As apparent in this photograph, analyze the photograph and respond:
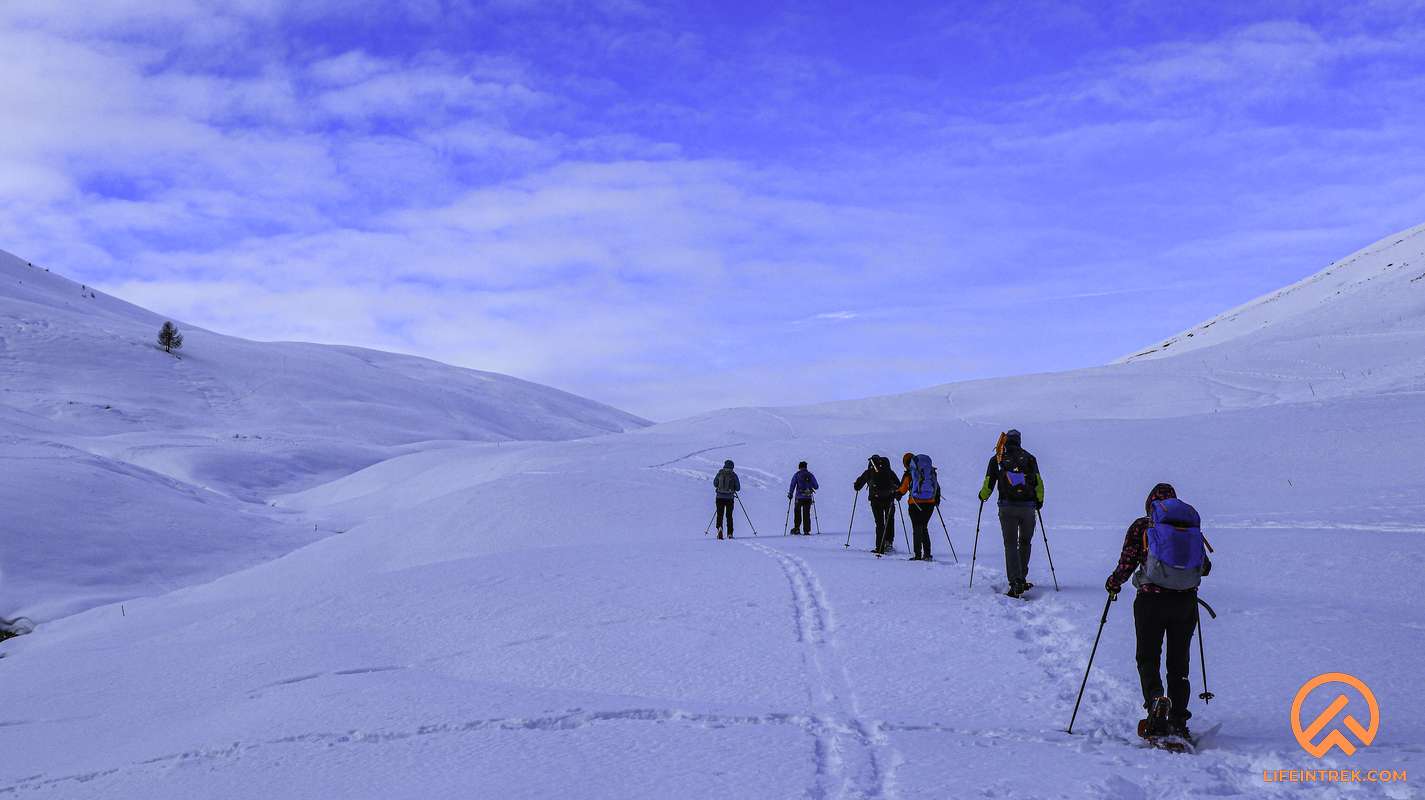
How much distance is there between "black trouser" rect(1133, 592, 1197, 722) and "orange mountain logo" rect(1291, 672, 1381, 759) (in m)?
0.75

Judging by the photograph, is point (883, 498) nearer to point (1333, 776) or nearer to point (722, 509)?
point (722, 509)

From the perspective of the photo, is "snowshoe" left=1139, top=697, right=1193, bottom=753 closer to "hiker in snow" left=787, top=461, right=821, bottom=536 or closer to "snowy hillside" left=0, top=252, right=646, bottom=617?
"hiker in snow" left=787, top=461, right=821, bottom=536

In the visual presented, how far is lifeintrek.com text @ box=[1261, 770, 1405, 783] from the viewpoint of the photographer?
520 cm

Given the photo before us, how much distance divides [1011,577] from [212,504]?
24.0 metres

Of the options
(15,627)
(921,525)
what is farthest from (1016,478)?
(15,627)

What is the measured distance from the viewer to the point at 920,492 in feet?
42.8

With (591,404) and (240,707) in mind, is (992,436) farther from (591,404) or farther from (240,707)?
(591,404)

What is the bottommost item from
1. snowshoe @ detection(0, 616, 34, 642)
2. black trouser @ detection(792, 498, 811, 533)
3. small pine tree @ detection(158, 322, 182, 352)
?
snowshoe @ detection(0, 616, 34, 642)

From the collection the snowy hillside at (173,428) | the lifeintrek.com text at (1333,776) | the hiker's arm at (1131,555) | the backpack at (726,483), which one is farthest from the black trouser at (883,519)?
the snowy hillside at (173,428)

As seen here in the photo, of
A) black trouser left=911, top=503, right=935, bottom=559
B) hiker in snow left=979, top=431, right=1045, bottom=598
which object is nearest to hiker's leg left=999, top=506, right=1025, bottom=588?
hiker in snow left=979, top=431, right=1045, bottom=598

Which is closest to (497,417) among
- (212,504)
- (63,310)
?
(63,310)

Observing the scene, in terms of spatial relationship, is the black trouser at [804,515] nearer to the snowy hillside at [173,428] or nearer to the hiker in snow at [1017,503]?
the hiker in snow at [1017,503]

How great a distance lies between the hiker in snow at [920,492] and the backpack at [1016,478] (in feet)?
7.93

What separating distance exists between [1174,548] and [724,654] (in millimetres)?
4107
